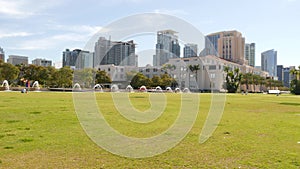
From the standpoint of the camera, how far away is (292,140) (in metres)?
8.35

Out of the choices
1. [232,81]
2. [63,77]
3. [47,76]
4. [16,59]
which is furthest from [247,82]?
[16,59]

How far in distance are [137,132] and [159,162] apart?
3460 millimetres

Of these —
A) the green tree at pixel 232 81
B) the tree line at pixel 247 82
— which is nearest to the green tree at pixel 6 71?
the tree line at pixel 247 82

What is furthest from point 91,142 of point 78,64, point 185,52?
→ point 78,64

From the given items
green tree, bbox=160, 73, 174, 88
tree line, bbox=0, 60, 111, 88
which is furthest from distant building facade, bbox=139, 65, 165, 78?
tree line, bbox=0, 60, 111, 88

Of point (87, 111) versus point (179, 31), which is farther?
point (87, 111)

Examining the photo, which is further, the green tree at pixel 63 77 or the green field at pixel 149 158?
the green tree at pixel 63 77

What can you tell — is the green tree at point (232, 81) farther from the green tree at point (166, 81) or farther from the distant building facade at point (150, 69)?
the distant building facade at point (150, 69)

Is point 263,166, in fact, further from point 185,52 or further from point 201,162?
point 185,52

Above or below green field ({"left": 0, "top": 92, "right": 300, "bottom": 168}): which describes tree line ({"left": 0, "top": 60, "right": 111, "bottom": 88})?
above

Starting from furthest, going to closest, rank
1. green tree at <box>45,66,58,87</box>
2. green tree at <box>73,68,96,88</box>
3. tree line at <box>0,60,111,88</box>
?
green tree at <box>45,66,58,87</box>
tree line at <box>0,60,111,88</box>
green tree at <box>73,68,96,88</box>

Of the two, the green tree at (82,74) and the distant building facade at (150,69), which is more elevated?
the distant building facade at (150,69)

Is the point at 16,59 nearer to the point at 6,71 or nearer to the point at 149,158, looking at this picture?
the point at 6,71

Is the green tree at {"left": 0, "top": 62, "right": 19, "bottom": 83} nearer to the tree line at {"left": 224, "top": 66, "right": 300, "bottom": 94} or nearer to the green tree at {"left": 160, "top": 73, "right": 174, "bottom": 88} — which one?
the green tree at {"left": 160, "top": 73, "right": 174, "bottom": 88}
